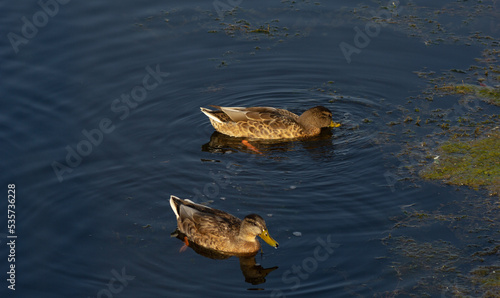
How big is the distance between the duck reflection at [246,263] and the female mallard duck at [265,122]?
10.9 feet

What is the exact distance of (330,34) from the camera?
15922 millimetres

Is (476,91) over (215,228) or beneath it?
over

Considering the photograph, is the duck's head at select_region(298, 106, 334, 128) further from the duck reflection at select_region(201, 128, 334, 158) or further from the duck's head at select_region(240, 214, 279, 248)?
the duck's head at select_region(240, 214, 279, 248)

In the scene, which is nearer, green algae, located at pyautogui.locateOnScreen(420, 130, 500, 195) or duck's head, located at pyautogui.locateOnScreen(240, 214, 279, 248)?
duck's head, located at pyautogui.locateOnScreen(240, 214, 279, 248)

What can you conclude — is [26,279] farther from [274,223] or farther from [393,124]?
[393,124]

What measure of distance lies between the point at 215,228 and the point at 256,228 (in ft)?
2.34

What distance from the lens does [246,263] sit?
33.0ft

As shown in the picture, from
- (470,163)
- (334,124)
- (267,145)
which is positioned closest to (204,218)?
(267,145)

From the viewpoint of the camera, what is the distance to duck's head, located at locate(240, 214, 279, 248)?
9.95m

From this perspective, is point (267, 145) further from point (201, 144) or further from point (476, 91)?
point (476, 91)

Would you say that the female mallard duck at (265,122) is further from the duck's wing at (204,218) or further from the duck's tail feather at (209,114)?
the duck's wing at (204,218)

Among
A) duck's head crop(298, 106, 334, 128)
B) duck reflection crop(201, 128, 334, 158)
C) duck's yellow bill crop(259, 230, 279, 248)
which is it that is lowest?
duck reflection crop(201, 128, 334, 158)

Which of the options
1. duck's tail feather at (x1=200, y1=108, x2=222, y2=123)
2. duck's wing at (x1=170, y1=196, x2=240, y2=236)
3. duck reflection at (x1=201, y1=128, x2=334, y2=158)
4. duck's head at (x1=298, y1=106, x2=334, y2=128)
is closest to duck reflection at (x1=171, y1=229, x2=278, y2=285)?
duck's wing at (x1=170, y1=196, x2=240, y2=236)

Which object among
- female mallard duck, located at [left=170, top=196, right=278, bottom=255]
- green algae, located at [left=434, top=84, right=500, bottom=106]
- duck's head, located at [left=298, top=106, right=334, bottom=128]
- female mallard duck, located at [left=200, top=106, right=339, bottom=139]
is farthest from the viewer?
green algae, located at [left=434, top=84, right=500, bottom=106]
